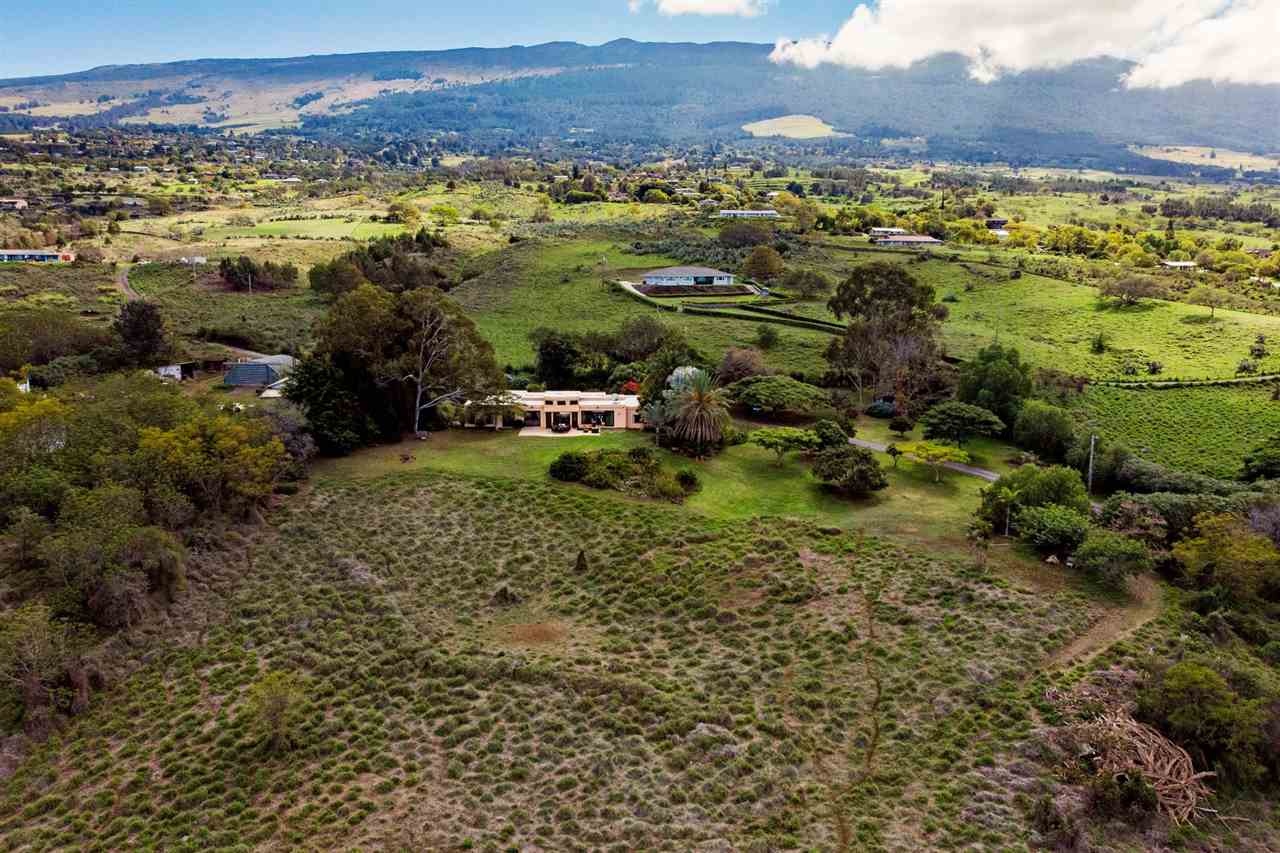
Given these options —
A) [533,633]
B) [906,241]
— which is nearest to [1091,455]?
[533,633]

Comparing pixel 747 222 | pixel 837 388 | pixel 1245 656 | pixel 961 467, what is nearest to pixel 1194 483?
pixel 961 467

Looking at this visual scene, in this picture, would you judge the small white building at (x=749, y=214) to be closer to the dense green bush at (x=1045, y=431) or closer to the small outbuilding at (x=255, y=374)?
the small outbuilding at (x=255, y=374)

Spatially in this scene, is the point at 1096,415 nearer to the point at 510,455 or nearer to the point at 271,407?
the point at 510,455

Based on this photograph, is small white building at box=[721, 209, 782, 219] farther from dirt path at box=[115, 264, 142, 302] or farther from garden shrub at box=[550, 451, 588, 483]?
garden shrub at box=[550, 451, 588, 483]

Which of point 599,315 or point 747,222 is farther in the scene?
point 747,222

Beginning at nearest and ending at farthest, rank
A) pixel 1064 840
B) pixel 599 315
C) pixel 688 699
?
1. pixel 1064 840
2. pixel 688 699
3. pixel 599 315

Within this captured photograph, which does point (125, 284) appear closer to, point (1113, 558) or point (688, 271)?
point (688, 271)

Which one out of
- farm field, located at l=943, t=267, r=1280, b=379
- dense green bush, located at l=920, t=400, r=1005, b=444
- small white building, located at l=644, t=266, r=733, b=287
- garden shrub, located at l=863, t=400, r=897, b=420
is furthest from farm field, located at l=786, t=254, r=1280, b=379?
dense green bush, located at l=920, t=400, r=1005, b=444
